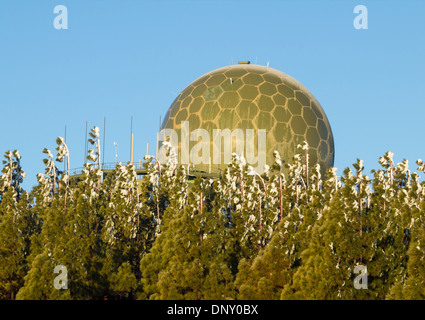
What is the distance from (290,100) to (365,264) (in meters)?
20.4

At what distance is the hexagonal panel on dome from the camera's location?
150 feet

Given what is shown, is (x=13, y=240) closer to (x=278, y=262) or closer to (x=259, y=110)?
(x=278, y=262)

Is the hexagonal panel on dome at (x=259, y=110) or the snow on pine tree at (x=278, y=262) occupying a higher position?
the hexagonal panel on dome at (x=259, y=110)

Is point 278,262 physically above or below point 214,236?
below

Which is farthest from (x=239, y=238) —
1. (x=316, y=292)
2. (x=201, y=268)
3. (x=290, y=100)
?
(x=290, y=100)

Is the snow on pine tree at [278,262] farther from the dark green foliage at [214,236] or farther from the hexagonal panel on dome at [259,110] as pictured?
the hexagonal panel on dome at [259,110]

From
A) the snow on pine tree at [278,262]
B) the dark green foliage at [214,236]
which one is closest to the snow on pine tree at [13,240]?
the dark green foliage at [214,236]

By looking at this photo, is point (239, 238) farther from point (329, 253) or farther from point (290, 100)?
point (290, 100)

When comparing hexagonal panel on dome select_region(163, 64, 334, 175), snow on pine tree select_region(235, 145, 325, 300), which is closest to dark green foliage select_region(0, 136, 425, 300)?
snow on pine tree select_region(235, 145, 325, 300)

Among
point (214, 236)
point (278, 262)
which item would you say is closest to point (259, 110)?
point (214, 236)

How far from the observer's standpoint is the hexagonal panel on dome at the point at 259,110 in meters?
45.7

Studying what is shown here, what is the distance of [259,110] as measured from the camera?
152 ft

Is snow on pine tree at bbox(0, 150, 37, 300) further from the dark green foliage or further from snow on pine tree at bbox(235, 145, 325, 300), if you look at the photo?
snow on pine tree at bbox(235, 145, 325, 300)

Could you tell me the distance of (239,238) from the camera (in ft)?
109
